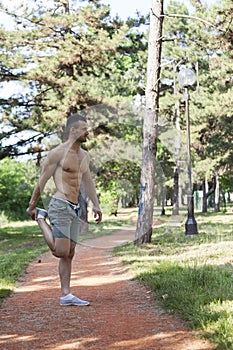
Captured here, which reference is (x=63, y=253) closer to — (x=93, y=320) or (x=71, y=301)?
(x=71, y=301)

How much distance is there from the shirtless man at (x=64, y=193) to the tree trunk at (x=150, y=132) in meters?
5.92

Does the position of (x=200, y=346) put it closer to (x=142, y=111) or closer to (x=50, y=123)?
(x=142, y=111)

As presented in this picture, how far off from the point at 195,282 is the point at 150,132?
584 cm

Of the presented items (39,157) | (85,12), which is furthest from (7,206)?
(85,12)

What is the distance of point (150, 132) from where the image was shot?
37.0 feet

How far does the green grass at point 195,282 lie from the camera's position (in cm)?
416

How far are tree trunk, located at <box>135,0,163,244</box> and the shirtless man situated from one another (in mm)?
5917

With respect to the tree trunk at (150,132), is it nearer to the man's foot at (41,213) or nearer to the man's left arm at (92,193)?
the man's left arm at (92,193)

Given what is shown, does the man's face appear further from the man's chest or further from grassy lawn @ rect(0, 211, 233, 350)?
grassy lawn @ rect(0, 211, 233, 350)

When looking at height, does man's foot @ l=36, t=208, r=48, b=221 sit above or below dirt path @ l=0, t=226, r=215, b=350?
above

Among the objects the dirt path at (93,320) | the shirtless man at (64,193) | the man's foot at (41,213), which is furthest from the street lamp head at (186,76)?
the man's foot at (41,213)

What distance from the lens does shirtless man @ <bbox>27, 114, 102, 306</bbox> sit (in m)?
5.28

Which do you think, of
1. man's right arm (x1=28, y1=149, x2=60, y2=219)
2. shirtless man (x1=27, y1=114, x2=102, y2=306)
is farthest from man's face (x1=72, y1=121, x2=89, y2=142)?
man's right arm (x1=28, y1=149, x2=60, y2=219)

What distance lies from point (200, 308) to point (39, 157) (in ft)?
48.1
